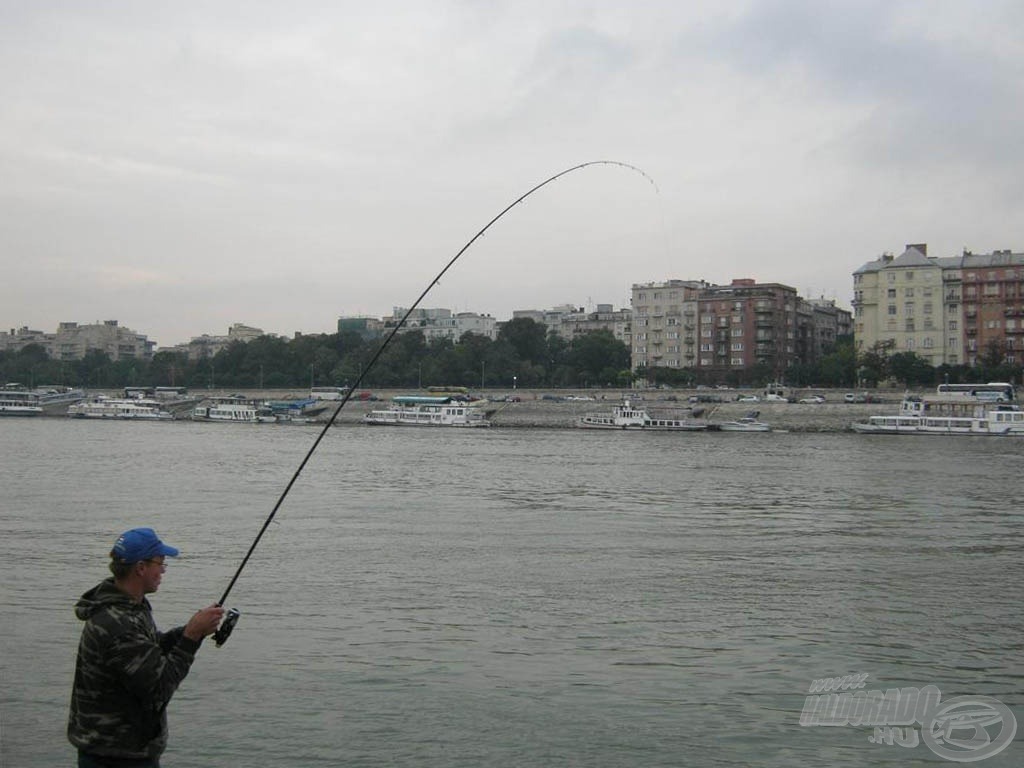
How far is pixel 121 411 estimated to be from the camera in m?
97.1

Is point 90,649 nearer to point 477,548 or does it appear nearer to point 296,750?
point 296,750

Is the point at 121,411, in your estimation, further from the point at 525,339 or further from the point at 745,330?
the point at 745,330

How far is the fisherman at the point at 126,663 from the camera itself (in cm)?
450

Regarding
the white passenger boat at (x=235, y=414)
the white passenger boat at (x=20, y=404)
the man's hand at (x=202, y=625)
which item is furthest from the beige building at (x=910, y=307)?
the man's hand at (x=202, y=625)

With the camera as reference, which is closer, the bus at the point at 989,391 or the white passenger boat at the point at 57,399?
the bus at the point at 989,391

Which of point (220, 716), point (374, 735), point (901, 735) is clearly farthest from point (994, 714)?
point (220, 716)

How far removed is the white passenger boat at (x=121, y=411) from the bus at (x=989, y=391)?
65224mm

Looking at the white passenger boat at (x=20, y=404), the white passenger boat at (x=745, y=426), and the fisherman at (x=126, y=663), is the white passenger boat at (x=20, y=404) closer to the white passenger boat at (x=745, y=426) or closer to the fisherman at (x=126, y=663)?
the white passenger boat at (x=745, y=426)

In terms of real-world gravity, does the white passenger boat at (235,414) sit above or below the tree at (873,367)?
below

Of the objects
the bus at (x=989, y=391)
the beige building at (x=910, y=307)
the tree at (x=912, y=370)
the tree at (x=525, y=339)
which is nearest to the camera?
the bus at (x=989, y=391)

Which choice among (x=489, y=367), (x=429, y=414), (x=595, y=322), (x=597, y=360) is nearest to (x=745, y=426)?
(x=429, y=414)

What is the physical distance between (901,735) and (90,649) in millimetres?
6606

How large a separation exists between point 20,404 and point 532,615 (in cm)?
10535

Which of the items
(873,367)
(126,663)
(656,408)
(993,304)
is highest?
(993,304)
